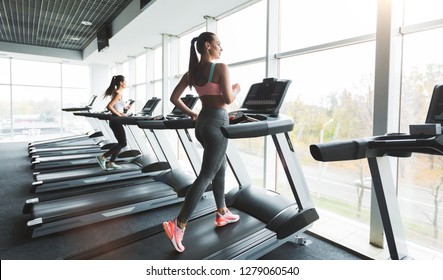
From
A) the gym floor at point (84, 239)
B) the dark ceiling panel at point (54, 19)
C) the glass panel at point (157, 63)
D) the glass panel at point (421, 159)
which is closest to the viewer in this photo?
the gym floor at point (84, 239)

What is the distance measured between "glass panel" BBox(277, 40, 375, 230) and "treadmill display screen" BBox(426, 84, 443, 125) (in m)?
1.36

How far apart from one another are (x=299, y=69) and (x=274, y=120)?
190 cm

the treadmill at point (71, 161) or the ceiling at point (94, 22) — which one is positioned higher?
the ceiling at point (94, 22)

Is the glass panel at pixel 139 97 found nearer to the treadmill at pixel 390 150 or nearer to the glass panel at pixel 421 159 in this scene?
the glass panel at pixel 421 159

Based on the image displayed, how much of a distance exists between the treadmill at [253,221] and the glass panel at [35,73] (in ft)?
31.6

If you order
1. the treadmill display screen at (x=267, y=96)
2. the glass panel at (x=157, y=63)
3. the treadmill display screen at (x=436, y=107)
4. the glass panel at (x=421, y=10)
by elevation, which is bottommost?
the treadmill display screen at (x=436, y=107)

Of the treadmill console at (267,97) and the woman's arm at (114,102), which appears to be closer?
the treadmill console at (267,97)

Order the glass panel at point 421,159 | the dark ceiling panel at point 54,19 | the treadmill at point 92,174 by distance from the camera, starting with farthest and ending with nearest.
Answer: the dark ceiling panel at point 54,19 → the treadmill at point 92,174 → the glass panel at point 421,159

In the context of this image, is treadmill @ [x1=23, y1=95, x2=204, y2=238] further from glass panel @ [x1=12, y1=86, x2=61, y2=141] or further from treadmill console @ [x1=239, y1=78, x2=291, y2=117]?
glass panel @ [x1=12, y1=86, x2=61, y2=141]

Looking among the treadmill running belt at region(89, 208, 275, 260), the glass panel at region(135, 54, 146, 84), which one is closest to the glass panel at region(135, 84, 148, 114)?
the glass panel at region(135, 54, 146, 84)

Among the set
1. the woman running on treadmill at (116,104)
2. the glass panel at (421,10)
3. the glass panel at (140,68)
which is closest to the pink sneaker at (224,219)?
the glass panel at (421,10)

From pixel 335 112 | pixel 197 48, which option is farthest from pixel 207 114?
pixel 335 112

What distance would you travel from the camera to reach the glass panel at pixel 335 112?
3.00 metres

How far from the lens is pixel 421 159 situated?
2.54 meters
